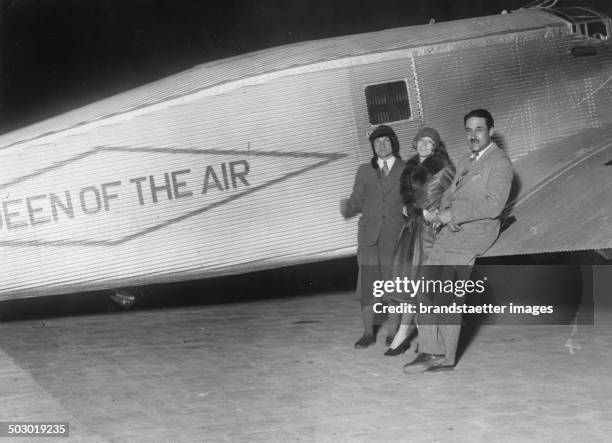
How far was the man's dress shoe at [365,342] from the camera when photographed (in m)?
7.72

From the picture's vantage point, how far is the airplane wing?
651 cm

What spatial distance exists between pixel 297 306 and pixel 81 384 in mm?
3716

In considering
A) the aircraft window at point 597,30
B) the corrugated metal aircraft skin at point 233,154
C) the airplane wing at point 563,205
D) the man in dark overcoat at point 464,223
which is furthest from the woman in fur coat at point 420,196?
the aircraft window at point 597,30

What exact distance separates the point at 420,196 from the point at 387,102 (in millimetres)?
1702

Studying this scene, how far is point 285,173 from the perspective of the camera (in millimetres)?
8164

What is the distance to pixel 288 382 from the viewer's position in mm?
6582

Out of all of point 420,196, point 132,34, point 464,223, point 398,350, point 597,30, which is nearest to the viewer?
point 464,223

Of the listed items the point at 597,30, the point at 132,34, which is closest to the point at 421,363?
the point at 597,30

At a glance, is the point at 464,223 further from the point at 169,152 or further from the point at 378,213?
the point at 169,152

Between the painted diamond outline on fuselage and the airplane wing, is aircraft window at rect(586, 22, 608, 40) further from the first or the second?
the painted diamond outline on fuselage

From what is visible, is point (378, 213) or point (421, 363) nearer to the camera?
point (421, 363)

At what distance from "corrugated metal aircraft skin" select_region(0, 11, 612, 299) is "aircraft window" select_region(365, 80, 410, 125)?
0.06 m

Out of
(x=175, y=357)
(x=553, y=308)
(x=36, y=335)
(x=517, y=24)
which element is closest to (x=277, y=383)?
(x=175, y=357)

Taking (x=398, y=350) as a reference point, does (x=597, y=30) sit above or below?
above
